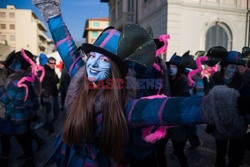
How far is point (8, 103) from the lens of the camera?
330cm

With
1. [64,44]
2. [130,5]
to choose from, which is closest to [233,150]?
[64,44]

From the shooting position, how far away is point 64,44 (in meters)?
1.89

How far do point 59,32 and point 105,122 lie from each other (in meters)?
1.01

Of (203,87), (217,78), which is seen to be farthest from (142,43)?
(203,87)

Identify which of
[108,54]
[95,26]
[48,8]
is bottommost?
[108,54]

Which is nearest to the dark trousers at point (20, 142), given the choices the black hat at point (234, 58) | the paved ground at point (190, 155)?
the paved ground at point (190, 155)

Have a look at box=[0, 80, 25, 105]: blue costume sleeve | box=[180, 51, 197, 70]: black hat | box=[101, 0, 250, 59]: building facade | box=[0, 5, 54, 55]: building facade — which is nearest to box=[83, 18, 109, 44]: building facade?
box=[0, 5, 54, 55]: building facade

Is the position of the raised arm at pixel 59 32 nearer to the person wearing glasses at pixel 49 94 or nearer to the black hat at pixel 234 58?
the black hat at pixel 234 58

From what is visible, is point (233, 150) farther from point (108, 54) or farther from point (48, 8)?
point (48, 8)

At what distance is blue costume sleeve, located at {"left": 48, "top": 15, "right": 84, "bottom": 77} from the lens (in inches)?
73.7

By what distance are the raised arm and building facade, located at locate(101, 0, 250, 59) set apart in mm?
9531

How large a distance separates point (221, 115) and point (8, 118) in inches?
124

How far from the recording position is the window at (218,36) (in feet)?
39.4

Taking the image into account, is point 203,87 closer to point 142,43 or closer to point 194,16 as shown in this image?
point 142,43
